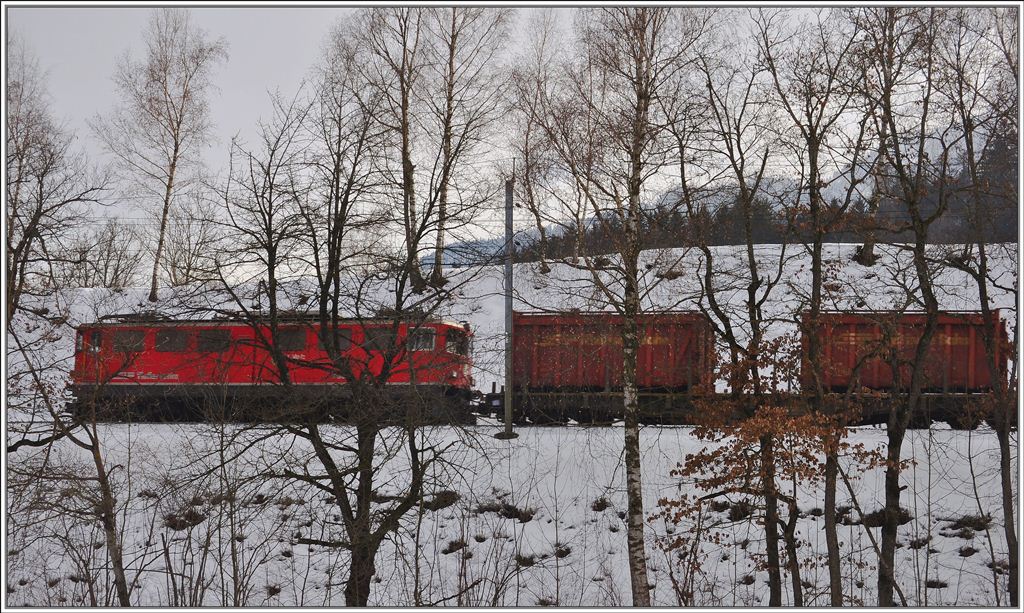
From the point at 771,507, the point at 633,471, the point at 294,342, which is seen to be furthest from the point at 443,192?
the point at 294,342

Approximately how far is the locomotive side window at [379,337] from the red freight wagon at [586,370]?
151 inches

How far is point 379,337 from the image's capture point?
421 inches

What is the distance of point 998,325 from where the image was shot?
14805 millimetres

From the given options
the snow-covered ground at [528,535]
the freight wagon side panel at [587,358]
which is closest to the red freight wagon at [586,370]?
the freight wagon side panel at [587,358]

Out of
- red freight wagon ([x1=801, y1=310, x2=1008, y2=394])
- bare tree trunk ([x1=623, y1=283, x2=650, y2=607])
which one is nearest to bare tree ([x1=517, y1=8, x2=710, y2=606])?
bare tree trunk ([x1=623, y1=283, x2=650, y2=607])

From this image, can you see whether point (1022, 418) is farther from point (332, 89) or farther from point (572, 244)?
point (332, 89)

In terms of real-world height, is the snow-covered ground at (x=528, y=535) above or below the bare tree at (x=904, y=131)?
below

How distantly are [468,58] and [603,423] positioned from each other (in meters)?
7.63

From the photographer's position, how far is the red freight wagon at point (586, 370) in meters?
15.4

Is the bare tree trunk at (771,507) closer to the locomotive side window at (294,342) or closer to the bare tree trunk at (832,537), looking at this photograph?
the bare tree trunk at (832,537)

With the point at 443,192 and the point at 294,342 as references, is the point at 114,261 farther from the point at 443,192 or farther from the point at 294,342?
the point at 443,192

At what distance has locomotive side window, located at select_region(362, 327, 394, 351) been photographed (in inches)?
365

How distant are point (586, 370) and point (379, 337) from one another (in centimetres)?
635


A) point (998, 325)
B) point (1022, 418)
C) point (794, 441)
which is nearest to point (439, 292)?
point (794, 441)
